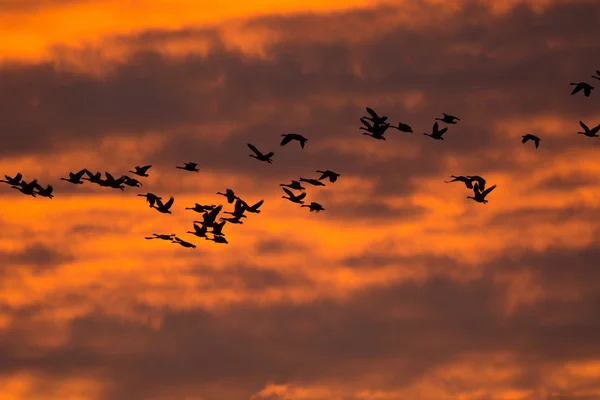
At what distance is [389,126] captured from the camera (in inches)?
6486

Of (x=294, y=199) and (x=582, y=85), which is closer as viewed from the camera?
(x=582, y=85)

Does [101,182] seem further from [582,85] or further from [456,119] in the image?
[582,85]

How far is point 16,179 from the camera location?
170 meters

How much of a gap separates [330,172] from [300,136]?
5.48 m

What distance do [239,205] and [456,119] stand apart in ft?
72.1

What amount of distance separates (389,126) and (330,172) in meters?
6.52

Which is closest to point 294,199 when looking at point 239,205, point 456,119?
point 239,205

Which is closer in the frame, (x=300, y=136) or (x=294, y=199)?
(x=300, y=136)

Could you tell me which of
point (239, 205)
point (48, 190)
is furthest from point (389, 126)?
point (48, 190)

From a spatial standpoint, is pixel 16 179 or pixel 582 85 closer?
pixel 582 85

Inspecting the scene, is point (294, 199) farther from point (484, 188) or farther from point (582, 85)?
point (582, 85)

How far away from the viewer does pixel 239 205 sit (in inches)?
6801

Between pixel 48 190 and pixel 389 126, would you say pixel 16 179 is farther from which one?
pixel 389 126

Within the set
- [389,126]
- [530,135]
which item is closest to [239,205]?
[389,126]
